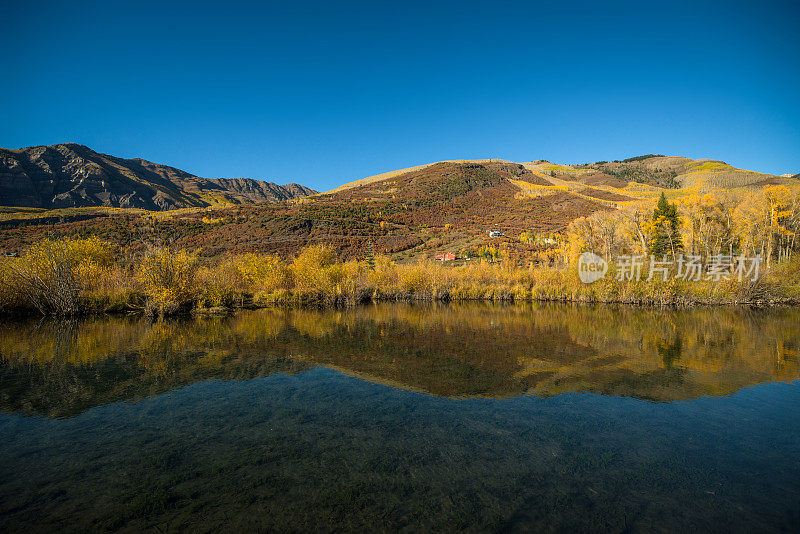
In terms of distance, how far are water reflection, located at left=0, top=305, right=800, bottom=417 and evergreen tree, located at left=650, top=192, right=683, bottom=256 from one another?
17.7m

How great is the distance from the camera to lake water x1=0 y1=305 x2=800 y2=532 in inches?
163

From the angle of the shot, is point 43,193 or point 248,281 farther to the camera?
point 43,193

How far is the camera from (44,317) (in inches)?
805

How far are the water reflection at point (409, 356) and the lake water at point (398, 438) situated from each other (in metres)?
0.11

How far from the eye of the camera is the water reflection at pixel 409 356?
28.4ft

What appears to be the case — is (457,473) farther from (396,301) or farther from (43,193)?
(43,193)

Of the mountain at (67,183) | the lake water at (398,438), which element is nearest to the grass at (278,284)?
the lake water at (398,438)

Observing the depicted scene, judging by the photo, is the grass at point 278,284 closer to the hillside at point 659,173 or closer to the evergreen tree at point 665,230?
the evergreen tree at point 665,230

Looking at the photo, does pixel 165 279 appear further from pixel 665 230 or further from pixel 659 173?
pixel 659 173

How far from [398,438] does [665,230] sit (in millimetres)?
42648

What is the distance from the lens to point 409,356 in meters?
12.3

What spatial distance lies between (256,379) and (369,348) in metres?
4.80

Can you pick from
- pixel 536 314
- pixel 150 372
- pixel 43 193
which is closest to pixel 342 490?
pixel 150 372

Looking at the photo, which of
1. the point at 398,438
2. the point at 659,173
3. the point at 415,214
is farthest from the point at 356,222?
the point at 659,173
